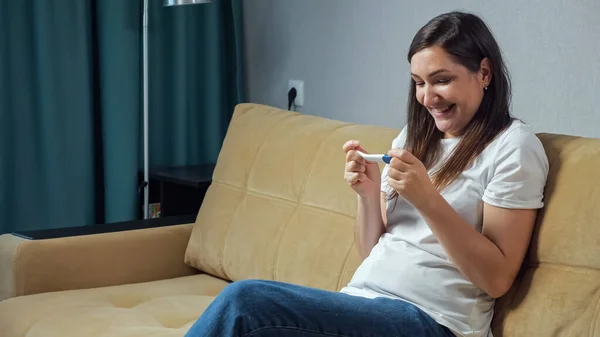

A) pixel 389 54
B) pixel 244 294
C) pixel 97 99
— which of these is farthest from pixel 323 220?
pixel 97 99

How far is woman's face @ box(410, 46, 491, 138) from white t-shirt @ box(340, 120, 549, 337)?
62 millimetres

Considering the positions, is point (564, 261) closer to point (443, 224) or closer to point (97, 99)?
point (443, 224)

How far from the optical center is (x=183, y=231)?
8.67ft

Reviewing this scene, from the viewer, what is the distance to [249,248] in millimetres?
2355

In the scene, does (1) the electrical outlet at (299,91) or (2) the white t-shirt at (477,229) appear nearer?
(2) the white t-shirt at (477,229)

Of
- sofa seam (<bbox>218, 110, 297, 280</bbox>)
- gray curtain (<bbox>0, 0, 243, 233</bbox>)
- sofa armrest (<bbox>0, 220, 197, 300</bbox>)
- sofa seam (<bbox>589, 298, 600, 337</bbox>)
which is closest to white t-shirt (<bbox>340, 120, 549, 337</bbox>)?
sofa seam (<bbox>589, 298, 600, 337</bbox>)

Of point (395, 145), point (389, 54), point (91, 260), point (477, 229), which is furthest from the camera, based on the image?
point (389, 54)

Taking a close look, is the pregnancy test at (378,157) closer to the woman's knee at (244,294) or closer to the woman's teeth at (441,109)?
the woman's teeth at (441,109)

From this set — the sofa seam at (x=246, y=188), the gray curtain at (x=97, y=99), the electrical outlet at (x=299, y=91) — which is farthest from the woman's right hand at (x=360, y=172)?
the gray curtain at (x=97, y=99)

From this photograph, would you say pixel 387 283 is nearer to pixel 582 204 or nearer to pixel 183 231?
pixel 582 204

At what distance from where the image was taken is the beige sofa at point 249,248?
160 cm

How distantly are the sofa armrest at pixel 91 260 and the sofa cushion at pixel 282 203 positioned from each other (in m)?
0.08

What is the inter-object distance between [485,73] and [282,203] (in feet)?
2.64

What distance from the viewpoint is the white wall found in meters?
2.24
